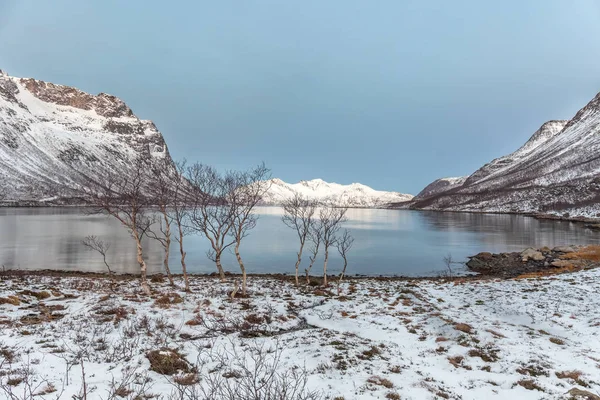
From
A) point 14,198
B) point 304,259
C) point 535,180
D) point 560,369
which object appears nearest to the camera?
point 560,369

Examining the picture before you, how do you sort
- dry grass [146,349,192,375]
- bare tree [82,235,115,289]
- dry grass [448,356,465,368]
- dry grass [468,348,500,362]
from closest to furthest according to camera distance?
dry grass [146,349,192,375] → dry grass [448,356,465,368] → dry grass [468,348,500,362] → bare tree [82,235,115,289]

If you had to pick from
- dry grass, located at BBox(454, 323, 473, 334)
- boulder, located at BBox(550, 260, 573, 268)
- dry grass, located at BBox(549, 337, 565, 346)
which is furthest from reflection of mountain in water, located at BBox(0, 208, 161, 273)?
boulder, located at BBox(550, 260, 573, 268)

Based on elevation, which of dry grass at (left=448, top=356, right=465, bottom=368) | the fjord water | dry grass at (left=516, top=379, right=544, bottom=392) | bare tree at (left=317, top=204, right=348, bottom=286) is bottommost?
the fjord water

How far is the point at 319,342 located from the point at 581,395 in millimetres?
5807

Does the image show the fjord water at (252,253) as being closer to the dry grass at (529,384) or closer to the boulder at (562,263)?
the boulder at (562,263)

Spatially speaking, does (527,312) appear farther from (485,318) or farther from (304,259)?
(304,259)

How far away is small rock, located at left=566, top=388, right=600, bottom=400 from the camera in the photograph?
242 inches

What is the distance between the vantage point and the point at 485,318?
41.2 feet

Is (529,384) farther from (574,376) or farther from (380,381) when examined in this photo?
(380,381)

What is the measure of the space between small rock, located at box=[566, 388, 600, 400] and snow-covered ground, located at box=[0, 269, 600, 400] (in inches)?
6.2

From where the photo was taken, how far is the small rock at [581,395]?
6.15 meters

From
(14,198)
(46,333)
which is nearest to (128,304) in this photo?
(46,333)

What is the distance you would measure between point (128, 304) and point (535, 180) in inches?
8522

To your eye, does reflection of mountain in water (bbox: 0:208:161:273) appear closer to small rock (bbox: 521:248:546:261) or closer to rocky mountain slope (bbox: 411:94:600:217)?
small rock (bbox: 521:248:546:261)
